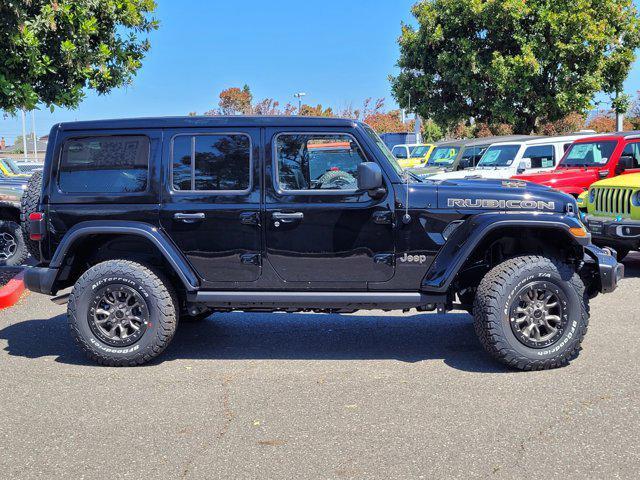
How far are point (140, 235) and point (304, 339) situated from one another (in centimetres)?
182

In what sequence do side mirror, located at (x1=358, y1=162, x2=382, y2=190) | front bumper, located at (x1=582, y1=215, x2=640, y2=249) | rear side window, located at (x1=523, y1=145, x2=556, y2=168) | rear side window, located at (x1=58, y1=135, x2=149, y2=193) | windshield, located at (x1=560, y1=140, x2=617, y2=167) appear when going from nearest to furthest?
side mirror, located at (x1=358, y1=162, x2=382, y2=190) < rear side window, located at (x1=58, y1=135, x2=149, y2=193) < front bumper, located at (x1=582, y1=215, x2=640, y2=249) < windshield, located at (x1=560, y1=140, x2=617, y2=167) < rear side window, located at (x1=523, y1=145, x2=556, y2=168)

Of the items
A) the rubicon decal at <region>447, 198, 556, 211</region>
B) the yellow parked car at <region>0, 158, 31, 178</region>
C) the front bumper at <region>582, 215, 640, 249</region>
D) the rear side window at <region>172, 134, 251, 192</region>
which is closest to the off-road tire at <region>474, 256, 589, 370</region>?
the rubicon decal at <region>447, 198, 556, 211</region>

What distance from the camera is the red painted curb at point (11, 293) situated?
→ 24.6 ft

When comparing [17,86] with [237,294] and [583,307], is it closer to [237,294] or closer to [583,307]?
[237,294]

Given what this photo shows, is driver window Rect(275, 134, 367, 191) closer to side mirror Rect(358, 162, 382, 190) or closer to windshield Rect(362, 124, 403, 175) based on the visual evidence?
windshield Rect(362, 124, 403, 175)

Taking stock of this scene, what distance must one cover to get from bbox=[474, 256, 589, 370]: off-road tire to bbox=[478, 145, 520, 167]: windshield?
9.86m

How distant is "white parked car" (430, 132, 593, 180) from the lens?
46.2ft

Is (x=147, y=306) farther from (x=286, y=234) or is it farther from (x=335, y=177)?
(x=335, y=177)

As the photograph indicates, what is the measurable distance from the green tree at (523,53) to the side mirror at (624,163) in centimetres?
1129

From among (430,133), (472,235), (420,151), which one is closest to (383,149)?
(472,235)

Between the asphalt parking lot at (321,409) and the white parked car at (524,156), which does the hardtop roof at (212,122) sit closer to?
the asphalt parking lot at (321,409)

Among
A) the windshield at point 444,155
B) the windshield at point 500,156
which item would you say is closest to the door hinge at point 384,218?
the windshield at point 500,156

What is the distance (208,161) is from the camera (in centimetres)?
530

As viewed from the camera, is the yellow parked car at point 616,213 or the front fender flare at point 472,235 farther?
the yellow parked car at point 616,213
